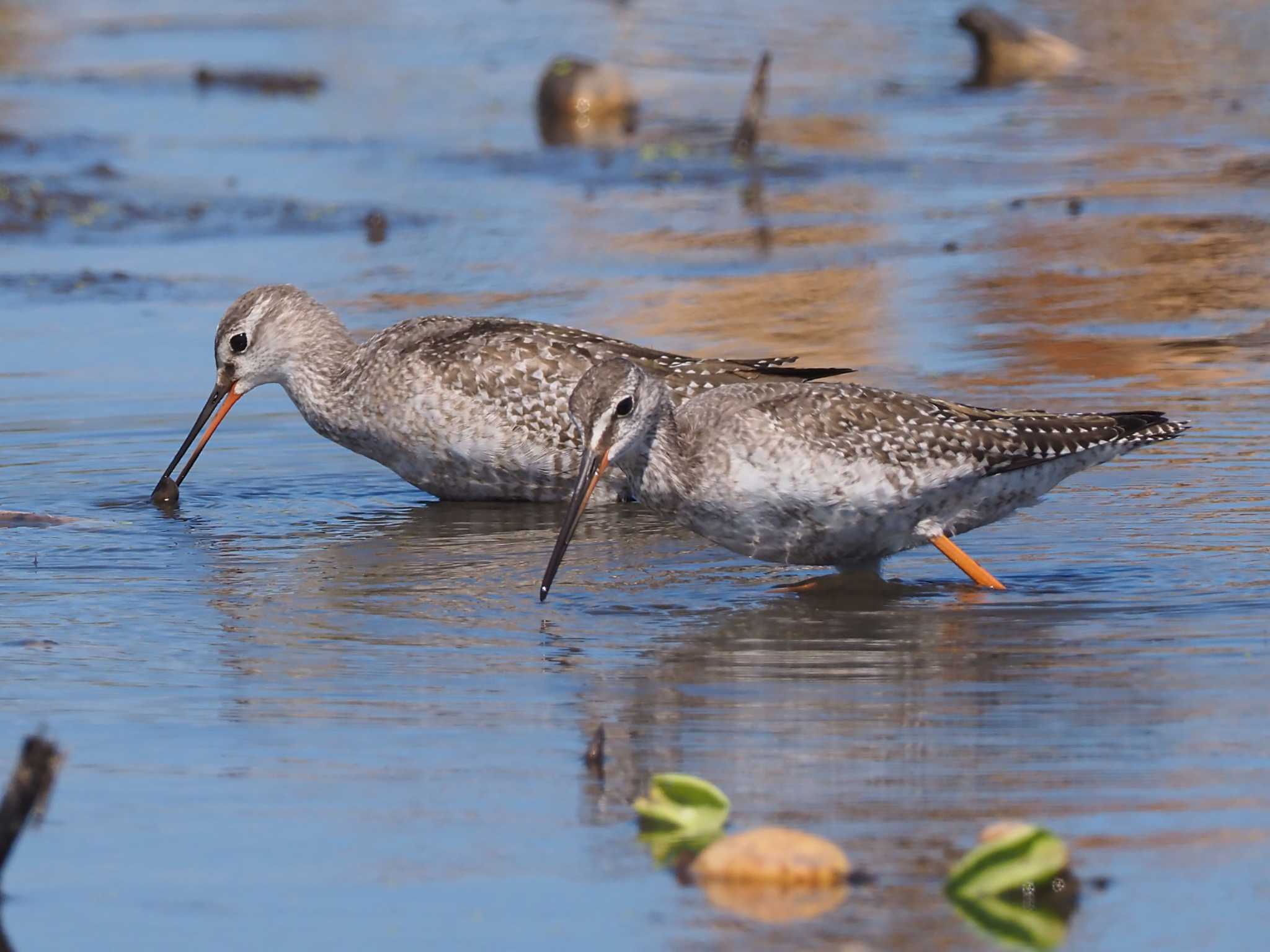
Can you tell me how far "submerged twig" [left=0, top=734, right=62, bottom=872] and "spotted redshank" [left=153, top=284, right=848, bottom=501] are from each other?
533cm

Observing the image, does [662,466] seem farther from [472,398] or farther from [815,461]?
[472,398]

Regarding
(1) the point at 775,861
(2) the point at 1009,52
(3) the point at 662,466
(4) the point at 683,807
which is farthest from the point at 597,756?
(2) the point at 1009,52

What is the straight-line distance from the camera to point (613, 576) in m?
9.13

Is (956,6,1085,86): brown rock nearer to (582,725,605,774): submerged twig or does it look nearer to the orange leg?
the orange leg

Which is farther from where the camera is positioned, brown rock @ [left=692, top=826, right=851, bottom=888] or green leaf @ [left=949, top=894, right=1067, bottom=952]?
brown rock @ [left=692, top=826, right=851, bottom=888]

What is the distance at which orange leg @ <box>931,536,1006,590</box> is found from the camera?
28.9ft

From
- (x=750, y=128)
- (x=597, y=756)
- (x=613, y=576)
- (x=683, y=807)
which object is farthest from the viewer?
(x=750, y=128)

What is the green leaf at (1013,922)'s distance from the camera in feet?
17.1

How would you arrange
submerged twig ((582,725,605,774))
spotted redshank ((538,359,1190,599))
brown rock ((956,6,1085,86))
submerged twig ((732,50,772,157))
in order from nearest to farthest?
submerged twig ((582,725,605,774)) < spotted redshank ((538,359,1190,599)) < submerged twig ((732,50,772,157)) < brown rock ((956,6,1085,86))

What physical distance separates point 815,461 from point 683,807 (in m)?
2.73

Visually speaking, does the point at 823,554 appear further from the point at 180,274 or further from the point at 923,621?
the point at 180,274

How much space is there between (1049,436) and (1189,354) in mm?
4137

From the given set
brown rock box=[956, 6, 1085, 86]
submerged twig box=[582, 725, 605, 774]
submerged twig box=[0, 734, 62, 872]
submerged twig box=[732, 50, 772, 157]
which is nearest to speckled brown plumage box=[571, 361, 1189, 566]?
submerged twig box=[582, 725, 605, 774]

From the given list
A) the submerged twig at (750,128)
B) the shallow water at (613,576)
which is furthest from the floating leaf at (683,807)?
the submerged twig at (750,128)
